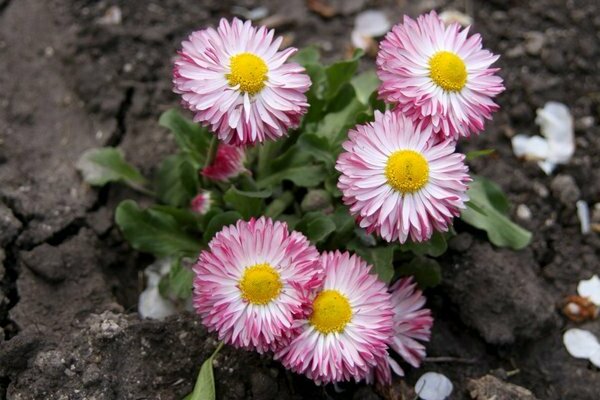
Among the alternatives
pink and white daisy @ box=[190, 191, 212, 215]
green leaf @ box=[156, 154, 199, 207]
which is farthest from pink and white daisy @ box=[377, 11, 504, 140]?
green leaf @ box=[156, 154, 199, 207]

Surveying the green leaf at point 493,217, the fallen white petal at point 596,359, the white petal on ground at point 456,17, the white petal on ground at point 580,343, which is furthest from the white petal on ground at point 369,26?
the fallen white petal at point 596,359

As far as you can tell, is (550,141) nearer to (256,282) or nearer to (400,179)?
(400,179)

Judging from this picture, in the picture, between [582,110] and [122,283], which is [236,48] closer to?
[122,283]

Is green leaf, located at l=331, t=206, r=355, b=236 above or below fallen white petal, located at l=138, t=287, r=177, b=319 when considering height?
above

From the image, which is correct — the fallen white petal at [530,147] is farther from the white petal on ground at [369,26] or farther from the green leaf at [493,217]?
the white petal on ground at [369,26]

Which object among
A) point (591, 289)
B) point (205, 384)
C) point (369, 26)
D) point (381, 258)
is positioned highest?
point (369, 26)

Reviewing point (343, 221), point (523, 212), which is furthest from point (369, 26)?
point (343, 221)

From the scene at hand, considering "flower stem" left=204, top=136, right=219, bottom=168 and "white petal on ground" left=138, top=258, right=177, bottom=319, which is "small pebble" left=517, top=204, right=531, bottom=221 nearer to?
"flower stem" left=204, top=136, right=219, bottom=168
